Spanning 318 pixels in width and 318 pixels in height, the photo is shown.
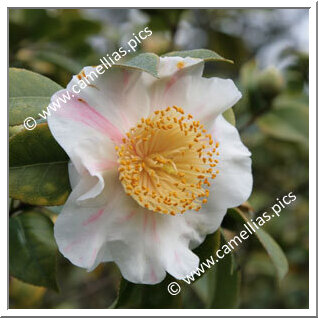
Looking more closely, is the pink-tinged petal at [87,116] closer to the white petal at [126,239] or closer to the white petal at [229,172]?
the white petal at [126,239]

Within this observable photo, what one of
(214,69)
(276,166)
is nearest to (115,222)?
(276,166)

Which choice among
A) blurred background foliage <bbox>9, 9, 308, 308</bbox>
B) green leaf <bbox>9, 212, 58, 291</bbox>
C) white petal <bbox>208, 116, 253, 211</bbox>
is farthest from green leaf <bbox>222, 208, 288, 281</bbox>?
blurred background foliage <bbox>9, 9, 308, 308</bbox>

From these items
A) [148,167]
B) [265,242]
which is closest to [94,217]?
[148,167]

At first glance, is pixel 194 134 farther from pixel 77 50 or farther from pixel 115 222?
pixel 77 50

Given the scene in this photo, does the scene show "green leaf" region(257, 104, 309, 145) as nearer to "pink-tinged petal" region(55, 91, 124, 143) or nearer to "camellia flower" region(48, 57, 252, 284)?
"camellia flower" region(48, 57, 252, 284)
